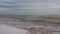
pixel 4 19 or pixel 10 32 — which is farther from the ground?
pixel 4 19

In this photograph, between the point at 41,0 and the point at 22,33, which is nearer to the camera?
the point at 22,33

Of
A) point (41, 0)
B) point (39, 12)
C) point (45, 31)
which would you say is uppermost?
point (41, 0)

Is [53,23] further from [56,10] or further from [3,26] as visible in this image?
[3,26]

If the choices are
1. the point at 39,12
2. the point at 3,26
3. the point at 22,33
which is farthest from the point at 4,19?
the point at 39,12

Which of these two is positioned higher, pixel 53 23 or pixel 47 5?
pixel 47 5

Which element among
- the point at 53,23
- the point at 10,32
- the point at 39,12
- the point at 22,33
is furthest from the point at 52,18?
the point at 10,32

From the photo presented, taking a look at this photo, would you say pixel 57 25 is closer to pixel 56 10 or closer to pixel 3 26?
pixel 56 10

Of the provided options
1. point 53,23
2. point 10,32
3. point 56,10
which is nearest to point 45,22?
point 53,23
